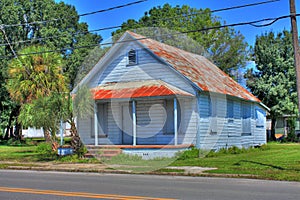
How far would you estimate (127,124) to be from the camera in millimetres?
24594

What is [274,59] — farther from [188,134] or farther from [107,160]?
[107,160]

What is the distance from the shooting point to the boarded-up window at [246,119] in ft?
92.3

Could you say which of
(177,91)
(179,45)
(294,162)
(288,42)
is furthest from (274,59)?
(294,162)

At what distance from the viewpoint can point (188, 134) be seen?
22453mm

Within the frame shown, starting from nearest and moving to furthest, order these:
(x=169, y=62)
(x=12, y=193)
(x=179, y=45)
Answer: (x=12, y=193), (x=169, y=62), (x=179, y=45)

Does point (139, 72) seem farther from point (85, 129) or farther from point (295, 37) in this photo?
point (295, 37)

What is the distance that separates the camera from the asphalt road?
10398 mm

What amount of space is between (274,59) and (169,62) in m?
17.8

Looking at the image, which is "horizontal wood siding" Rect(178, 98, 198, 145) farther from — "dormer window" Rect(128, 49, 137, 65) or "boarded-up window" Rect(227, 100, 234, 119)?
"boarded-up window" Rect(227, 100, 234, 119)

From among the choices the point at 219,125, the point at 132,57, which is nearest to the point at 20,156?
the point at 132,57

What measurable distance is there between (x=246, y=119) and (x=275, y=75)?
429 inches

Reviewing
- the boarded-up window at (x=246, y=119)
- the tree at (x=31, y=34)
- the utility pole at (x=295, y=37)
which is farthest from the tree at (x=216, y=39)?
the utility pole at (x=295, y=37)

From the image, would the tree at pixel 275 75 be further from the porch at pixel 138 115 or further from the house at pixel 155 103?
the porch at pixel 138 115

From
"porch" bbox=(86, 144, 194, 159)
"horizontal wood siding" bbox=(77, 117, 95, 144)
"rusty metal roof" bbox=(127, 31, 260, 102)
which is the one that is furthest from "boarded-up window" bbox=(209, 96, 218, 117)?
"horizontal wood siding" bbox=(77, 117, 95, 144)
